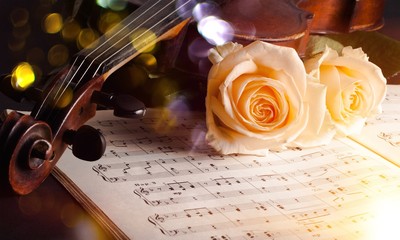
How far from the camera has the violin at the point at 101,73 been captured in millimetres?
817

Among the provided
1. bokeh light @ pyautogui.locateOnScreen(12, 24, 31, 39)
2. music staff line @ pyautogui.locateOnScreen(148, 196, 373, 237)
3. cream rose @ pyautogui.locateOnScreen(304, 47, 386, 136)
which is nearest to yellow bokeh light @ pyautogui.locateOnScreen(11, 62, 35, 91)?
music staff line @ pyautogui.locateOnScreen(148, 196, 373, 237)

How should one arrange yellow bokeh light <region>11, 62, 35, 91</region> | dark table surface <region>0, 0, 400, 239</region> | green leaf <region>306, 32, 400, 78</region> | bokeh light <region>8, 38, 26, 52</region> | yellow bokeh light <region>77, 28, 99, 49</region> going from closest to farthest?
1. dark table surface <region>0, 0, 400, 239</region>
2. yellow bokeh light <region>11, 62, 35, 91</region>
3. yellow bokeh light <region>77, 28, 99, 49</region>
4. green leaf <region>306, 32, 400, 78</region>
5. bokeh light <region>8, 38, 26, 52</region>

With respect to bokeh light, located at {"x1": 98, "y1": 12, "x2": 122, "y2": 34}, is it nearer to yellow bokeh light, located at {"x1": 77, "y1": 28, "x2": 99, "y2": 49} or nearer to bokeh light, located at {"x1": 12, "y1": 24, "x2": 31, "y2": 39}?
yellow bokeh light, located at {"x1": 77, "y1": 28, "x2": 99, "y2": 49}

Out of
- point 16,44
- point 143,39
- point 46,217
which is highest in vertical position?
point 143,39

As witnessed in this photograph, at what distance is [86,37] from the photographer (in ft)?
4.00

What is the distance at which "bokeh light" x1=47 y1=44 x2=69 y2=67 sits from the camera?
1.42 metres

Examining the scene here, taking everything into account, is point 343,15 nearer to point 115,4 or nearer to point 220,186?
point 115,4

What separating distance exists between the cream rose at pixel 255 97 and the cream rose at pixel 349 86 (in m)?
0.08

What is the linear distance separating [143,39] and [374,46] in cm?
58

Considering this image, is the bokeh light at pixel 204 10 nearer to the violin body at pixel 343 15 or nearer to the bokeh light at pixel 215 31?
the bokeh light at pixel 215 31

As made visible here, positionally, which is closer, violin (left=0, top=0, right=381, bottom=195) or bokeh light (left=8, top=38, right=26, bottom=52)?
violin (left=0, top=0, right=381, bottom=195)

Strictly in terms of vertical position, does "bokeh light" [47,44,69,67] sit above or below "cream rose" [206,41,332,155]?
below

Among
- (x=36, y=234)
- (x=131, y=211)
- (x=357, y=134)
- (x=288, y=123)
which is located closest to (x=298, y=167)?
(x=288, y=123)

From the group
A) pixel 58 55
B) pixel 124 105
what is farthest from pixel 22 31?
pixel 124 105
